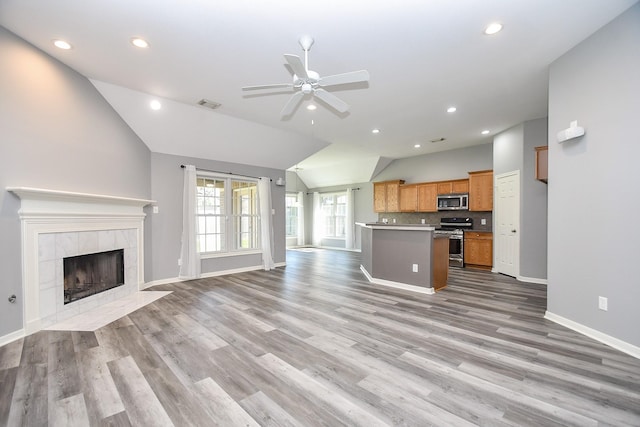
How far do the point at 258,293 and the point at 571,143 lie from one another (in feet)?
15.0

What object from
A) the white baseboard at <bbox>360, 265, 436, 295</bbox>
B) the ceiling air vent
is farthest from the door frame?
the ceiling air vent

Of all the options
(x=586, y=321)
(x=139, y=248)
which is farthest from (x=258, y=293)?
(x=586, y=321)

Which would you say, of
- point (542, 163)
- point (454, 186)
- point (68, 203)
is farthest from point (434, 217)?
point (68, 203)

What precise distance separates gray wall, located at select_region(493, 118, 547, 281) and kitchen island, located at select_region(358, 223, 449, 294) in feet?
5.57

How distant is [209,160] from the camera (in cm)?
579

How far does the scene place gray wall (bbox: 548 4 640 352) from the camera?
252 centimetres

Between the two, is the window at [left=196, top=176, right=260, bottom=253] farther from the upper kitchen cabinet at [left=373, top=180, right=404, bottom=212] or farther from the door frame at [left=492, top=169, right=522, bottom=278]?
the door frame at [left=492, top=169, right=522, bottom=278]

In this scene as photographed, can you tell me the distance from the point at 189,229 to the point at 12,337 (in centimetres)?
278

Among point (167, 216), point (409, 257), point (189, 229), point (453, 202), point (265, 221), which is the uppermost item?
point (453, 202)

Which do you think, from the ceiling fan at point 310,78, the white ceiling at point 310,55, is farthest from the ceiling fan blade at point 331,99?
the white ceiling at point 310,55

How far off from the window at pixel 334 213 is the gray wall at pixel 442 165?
2.22m

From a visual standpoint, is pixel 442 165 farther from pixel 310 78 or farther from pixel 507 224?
pixel 310 78

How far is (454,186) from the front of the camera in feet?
24.0

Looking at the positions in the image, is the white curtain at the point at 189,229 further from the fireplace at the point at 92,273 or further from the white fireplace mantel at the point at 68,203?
the fireplace at the point at 92,273
